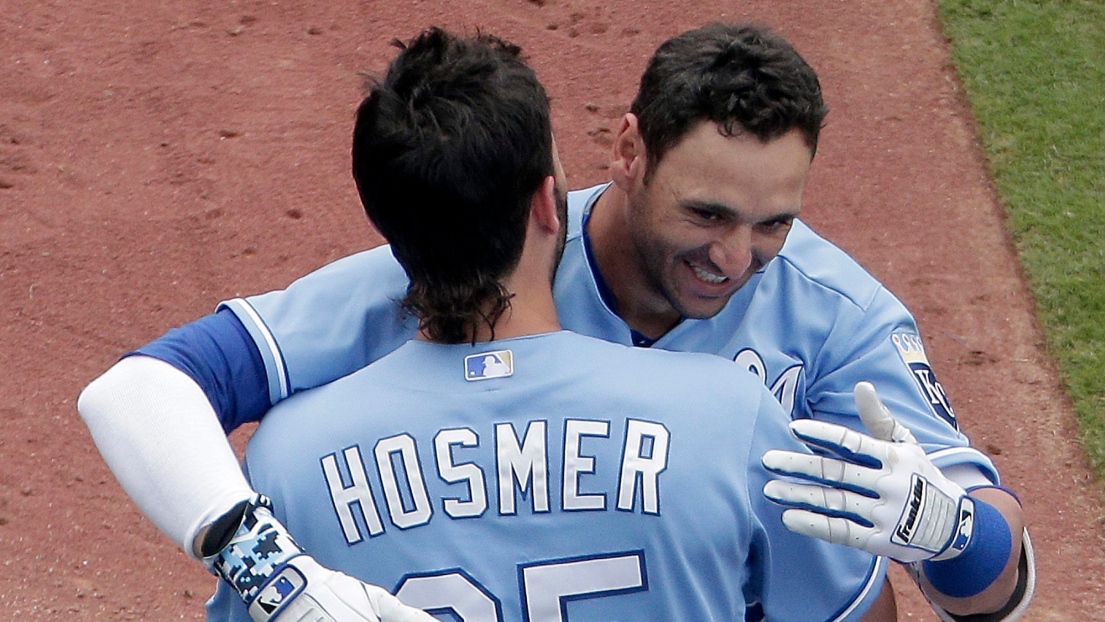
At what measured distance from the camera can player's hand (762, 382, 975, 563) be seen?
172 centimetres

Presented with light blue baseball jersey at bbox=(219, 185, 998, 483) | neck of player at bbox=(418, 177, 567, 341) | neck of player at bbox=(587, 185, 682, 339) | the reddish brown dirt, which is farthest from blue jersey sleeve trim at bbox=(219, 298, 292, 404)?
the reddish brown dirt

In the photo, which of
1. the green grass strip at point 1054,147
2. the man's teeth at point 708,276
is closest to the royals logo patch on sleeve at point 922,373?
the man's teeth at point 708,276

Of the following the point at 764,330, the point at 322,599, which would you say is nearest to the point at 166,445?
the point at 322,599

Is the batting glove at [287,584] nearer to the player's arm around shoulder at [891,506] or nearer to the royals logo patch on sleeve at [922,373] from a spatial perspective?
the player's arm around shoulder at [891,506]

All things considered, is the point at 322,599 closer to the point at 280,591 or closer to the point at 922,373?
the point at 280,591

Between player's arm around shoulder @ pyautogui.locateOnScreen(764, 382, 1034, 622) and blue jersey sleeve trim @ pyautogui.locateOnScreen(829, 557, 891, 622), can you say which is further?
blue jersey sleeve trim @ pyautogui.locateOnScreen(829, 557, 891, 622)

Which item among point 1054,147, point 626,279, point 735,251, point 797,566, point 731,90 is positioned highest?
point 731,90

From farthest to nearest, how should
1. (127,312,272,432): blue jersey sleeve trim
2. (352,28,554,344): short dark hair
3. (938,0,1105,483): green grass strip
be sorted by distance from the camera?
(938,0,1105,483): green grass strip → (127,312,272,432): blue jersey sleeve trim → (352,28,554,344): short dark hair

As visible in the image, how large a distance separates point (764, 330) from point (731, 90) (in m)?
0.40

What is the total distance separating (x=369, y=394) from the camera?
175 centimetres

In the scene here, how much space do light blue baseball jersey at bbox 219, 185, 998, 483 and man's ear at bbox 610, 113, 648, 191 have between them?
5.0 inches

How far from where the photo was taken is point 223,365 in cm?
195

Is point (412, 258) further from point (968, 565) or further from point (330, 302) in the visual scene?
point (968, 565)

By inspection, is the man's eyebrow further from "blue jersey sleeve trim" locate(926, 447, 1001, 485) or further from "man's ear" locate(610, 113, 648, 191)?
"blue jersey sleeve trim" locate(926, 447, 1001, 485)
